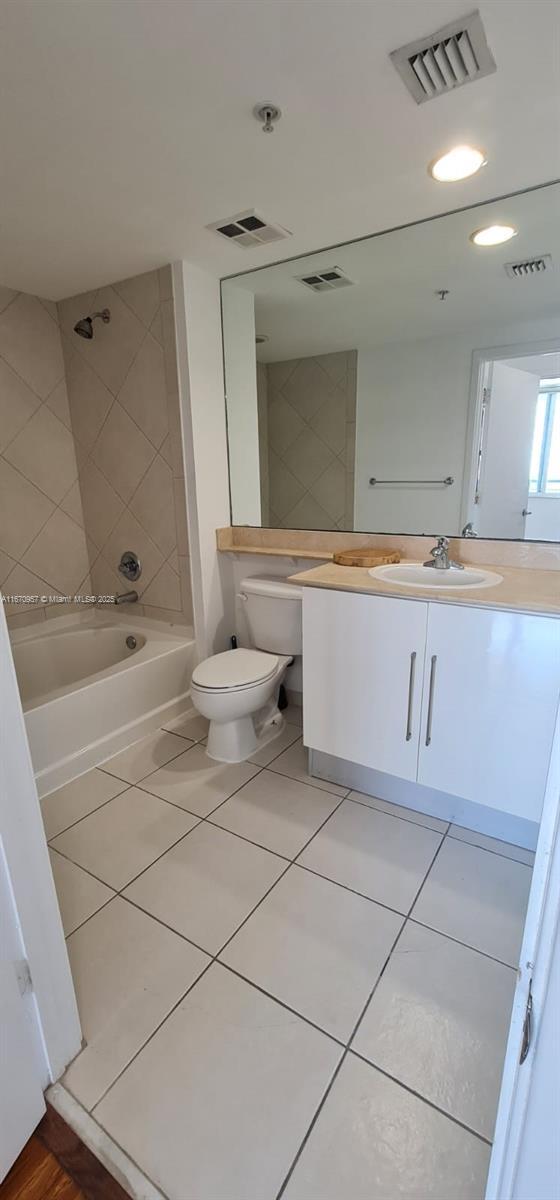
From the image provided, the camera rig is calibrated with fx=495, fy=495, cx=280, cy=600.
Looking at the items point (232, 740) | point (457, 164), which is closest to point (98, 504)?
point (232, 740)

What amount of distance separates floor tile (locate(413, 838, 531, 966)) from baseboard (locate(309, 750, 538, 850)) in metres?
0.10

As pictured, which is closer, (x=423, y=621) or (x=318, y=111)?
(x=318, y=111)

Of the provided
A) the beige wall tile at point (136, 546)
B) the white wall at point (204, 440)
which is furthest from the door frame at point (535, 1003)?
the beige wall tile at point (136, 546)

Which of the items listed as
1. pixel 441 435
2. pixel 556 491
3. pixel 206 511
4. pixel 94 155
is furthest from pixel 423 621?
pixel 94 155

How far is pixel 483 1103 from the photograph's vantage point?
96 centimetres

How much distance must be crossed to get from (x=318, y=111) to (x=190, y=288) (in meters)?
1.04

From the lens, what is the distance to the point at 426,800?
177 cm

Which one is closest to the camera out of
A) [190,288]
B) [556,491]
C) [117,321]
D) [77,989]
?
[77,989]

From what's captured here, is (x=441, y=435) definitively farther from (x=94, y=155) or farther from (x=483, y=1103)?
(x=483, y=1103)

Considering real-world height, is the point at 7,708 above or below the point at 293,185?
below

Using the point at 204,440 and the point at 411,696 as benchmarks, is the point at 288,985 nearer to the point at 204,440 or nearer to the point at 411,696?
the point at 411,696

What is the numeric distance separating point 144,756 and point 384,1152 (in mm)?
1517

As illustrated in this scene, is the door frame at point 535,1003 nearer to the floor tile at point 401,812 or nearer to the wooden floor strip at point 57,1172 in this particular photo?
the wooden floor strip at point 57,1172

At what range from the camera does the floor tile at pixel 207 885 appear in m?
1.35
